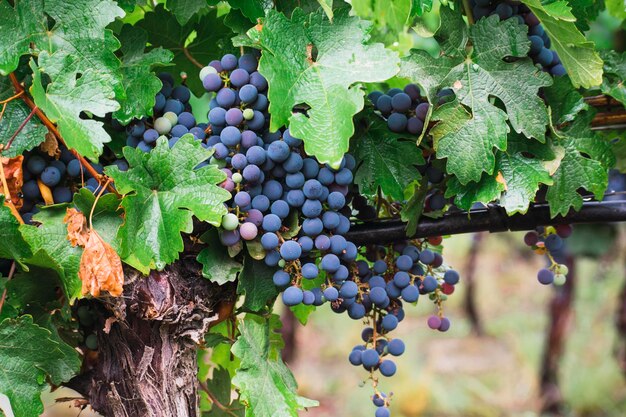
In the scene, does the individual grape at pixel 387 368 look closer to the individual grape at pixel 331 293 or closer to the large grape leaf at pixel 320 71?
the individual grape at pixel 331 293

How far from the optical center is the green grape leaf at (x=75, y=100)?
804 mm

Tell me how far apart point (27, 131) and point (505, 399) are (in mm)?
5215

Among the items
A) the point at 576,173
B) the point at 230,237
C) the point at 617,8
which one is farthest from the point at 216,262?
the point at 617,8

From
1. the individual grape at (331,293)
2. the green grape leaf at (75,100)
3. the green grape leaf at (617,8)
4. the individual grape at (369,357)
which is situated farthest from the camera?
the green grape leaf at (617,8)

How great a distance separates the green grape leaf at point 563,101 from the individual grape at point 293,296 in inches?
17.6

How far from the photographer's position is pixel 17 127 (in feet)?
2.85

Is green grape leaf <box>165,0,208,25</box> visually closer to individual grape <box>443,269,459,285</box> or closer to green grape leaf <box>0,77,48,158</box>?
green grape leaf <box>0,77,48,158</box>

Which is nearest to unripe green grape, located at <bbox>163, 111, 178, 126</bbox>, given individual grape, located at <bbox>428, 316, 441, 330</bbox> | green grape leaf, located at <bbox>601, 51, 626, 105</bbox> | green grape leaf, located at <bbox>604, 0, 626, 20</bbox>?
individual grape, located at <bbox>428, 316, 441, 330</bbox>

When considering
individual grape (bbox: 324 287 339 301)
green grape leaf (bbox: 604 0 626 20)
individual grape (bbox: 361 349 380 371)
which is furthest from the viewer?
green grape leaf (bbox: 604 0 626 20)

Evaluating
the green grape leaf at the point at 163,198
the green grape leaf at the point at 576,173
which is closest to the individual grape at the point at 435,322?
the green grape leaf at the point at 576,173

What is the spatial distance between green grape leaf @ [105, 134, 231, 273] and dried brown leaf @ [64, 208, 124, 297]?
0.8 inches

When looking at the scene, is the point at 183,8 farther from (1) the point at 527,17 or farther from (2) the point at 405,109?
(1) the point at 527,17

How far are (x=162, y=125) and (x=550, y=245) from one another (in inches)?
25.6

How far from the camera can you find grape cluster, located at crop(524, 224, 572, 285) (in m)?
1.12
